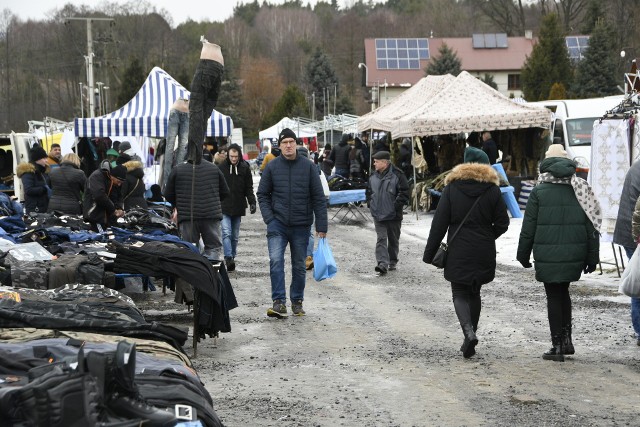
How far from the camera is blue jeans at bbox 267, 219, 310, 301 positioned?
10641 millimetres

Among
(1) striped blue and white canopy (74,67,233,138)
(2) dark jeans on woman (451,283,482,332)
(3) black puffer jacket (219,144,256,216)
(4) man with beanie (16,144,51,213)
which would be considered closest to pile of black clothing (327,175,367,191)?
(1) striped blue and white canopy (74,67,233,138)

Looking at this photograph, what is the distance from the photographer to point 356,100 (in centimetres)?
9538

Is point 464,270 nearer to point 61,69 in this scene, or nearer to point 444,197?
point 444,197

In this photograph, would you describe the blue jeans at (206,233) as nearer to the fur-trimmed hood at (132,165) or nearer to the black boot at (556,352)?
the fur-trimmed hood at (132,165)

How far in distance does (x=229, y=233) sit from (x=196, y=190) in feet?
11.9

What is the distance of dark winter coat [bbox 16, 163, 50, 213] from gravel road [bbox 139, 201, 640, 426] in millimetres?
5161

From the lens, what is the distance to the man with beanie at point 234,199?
587 inches

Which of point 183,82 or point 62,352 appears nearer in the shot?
point 62,352

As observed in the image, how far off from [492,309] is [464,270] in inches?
110

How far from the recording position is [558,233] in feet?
28.3

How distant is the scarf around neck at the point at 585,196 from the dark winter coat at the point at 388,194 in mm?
5825

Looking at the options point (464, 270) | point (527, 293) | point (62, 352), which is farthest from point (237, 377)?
point (527, 293)

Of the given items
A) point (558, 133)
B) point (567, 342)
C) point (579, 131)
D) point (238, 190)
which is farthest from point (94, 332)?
point (558, 133)

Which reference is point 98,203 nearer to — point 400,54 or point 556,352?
point 556,352
